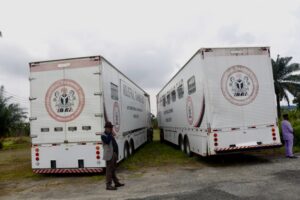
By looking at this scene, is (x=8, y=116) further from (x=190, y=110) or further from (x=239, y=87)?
(x=239, y=87)

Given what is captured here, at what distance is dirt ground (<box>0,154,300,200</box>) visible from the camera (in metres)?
7.16

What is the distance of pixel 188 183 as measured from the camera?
333 inches

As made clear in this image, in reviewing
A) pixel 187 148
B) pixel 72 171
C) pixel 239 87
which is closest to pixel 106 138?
pixel 72 171

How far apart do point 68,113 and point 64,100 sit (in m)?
0.44

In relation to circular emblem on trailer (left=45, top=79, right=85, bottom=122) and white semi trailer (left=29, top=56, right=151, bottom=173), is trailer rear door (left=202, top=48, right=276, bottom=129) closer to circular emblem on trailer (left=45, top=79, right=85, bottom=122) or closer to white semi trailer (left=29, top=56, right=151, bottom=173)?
white semi trailer (left=29, top=56, right=151, bottom=173)

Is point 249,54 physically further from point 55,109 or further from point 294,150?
point 55,109

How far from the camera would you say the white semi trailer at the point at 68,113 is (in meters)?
10.2

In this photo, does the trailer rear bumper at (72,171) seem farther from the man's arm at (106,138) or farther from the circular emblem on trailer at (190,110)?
the circular emblem on trailer at (190,110)

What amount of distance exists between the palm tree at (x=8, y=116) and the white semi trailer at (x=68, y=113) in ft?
66.1

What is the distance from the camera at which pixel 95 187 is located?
8.84 metres

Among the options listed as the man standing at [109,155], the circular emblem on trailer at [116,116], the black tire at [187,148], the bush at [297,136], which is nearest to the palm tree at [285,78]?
the bush at [297,136]

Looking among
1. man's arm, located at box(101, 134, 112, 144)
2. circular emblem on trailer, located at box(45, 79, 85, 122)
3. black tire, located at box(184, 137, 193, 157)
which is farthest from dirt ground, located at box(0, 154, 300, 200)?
circular emblem on trailer, located at box(45, 79, 85, 122)

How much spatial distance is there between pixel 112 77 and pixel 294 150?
318 inches

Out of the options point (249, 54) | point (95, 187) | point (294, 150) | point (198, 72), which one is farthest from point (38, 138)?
point (294, 150)
